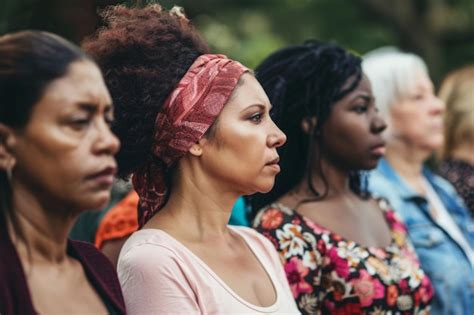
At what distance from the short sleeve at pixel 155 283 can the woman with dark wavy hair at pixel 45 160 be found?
0.46 metres

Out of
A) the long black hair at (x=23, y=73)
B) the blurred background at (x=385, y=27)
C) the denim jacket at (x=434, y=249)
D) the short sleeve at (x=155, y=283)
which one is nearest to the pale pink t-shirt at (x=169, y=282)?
the short sleeve at (x=155, y=283)

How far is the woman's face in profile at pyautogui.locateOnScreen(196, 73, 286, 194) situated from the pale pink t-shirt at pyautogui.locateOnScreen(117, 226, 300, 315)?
10.7 inches

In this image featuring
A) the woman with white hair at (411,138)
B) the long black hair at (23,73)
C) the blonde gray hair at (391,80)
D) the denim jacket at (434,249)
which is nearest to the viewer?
the long black hair at (23,73)

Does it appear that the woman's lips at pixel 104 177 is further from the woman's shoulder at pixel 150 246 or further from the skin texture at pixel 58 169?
the woman's shoulder at pixel 150 246

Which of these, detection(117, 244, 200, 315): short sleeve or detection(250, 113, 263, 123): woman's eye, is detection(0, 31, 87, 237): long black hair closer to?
detection(117, 244, 200, 315): short sleeve

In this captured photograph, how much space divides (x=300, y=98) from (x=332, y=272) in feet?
2.43

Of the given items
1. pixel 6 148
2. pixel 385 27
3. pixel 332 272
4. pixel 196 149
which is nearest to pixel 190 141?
pixel 196 149

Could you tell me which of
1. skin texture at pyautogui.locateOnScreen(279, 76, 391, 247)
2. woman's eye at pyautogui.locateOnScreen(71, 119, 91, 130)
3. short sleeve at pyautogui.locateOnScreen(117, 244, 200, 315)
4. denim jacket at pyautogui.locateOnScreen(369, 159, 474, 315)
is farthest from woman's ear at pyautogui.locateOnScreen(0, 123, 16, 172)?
denim jacket at pyautogui.locateOnScreen(369, 159, 474, 315)

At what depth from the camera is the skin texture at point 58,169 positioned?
2.12 metres

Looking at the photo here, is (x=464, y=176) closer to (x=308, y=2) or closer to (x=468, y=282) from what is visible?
(x=468, y=282)

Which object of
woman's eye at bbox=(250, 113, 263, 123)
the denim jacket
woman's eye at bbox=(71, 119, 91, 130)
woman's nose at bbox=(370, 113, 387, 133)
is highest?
woman's eye at bbox=(71, 119, 91, 130)

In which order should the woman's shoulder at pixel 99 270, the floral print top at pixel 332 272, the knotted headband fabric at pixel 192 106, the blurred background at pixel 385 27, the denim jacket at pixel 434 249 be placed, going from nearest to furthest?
the woman's shoulder at pixel 99 270 < the knotted headband fabric at pixel 192 106 < the floral print top at pixel 332 272 < the denim jacket at pixel 434 249 < the blurred background at pixel 385 27

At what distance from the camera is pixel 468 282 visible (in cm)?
482

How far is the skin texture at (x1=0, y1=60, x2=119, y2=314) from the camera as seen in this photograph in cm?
212
